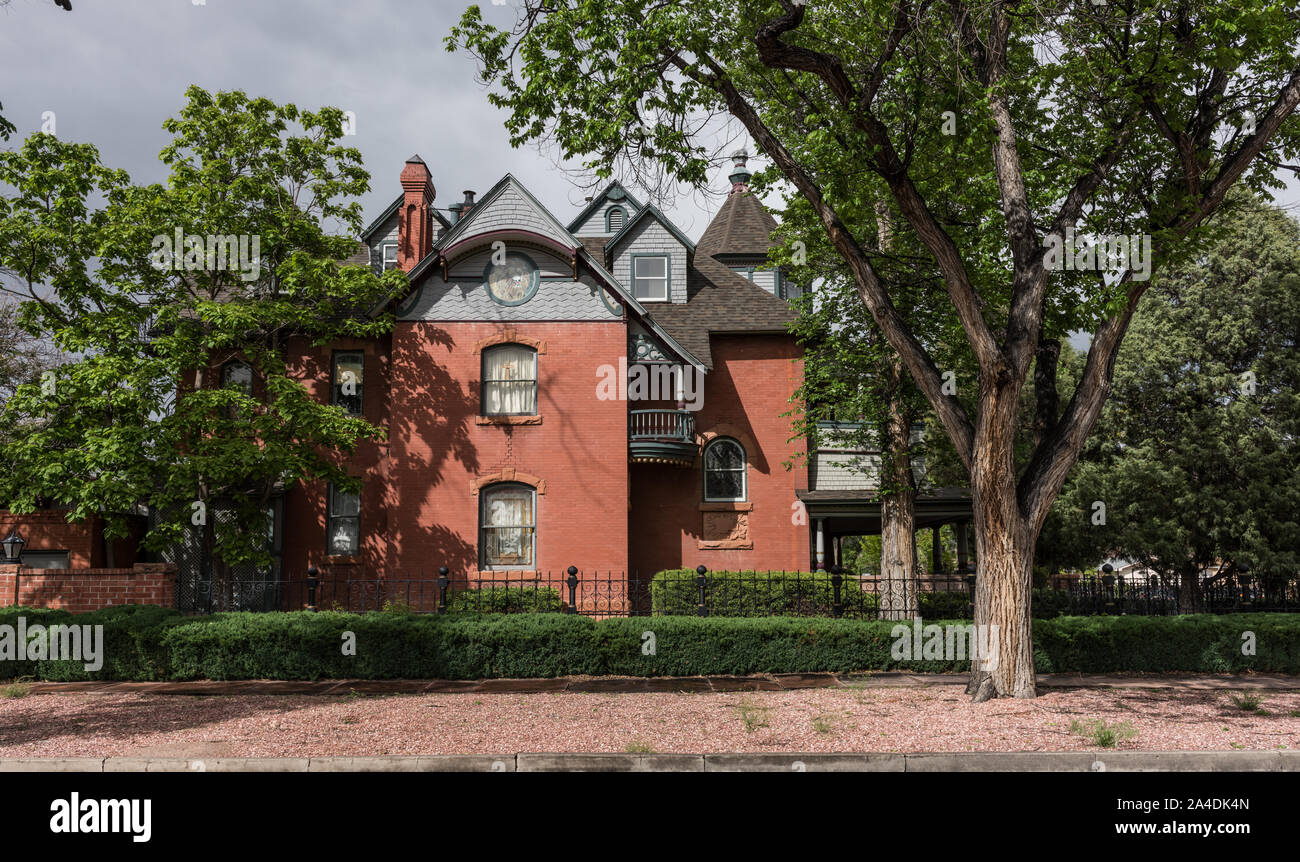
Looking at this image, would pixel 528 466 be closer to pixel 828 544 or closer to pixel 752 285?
pixel 752 285

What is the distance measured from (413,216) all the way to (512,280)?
3.37 metres

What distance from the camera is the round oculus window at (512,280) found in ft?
68.2

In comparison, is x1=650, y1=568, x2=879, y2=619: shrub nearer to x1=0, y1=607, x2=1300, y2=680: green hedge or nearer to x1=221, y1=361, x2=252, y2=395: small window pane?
x1=0, y1=607, x2=1300, y2=680: green hedge

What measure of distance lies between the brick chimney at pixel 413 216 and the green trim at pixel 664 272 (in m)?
5.50

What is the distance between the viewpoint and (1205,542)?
2120 centimetres

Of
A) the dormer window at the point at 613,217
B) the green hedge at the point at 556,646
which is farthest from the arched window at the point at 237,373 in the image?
the dormer window at the point at 613,217

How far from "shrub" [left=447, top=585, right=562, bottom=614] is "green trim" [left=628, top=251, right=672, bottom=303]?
Answer: 9183 millimetres

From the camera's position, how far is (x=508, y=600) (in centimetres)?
1744

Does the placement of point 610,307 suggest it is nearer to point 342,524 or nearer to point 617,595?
point 617,595

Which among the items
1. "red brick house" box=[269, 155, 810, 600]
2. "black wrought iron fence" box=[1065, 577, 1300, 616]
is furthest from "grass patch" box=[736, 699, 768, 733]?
"red brick house" box=[269, 155, 810, 600]

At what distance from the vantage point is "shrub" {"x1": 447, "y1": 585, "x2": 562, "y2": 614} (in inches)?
687

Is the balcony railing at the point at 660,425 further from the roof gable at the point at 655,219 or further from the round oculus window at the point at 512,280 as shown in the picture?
the roof gable at the point at 655,219

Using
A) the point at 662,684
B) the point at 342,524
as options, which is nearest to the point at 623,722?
the point at 662,684

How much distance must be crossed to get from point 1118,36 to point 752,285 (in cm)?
1374
